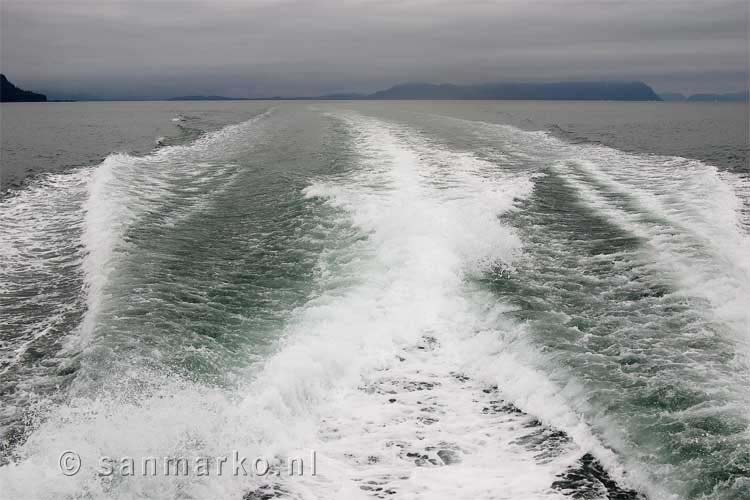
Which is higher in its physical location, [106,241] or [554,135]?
[554,135]

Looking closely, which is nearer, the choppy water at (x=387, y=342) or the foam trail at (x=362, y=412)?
the foam trail at (x=362, y=412)

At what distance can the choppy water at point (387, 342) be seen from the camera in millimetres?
4586

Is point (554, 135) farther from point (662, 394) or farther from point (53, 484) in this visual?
point (53, 484)

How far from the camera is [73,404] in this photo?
523 cm

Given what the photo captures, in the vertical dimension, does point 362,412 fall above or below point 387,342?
below

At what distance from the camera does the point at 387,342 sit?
677 cm

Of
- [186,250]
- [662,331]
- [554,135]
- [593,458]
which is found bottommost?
[593,458]

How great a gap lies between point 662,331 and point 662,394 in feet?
4.97

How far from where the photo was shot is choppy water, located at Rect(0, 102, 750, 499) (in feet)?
15.0

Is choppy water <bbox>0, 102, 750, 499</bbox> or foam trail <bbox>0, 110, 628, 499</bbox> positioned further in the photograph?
choppy water <bbox>0, 102, 750, 499</bbox>

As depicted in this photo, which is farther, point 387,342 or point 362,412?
point 387,342

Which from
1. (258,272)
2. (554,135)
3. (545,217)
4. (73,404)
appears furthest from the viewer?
(554,135)

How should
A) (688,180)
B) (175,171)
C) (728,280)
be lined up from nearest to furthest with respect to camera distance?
1. (728,280)
2. (688,180)
3. (175,171)

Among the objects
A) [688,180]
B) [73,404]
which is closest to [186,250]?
[73,404]
